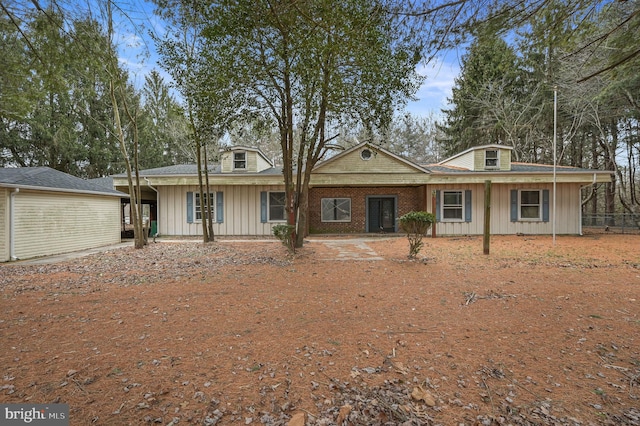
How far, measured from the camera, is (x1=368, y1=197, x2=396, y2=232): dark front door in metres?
14.2

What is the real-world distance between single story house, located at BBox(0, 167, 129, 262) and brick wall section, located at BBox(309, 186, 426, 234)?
813 cm

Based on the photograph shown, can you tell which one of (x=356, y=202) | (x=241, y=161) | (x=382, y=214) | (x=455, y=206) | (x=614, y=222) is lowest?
(x=614, y=222)

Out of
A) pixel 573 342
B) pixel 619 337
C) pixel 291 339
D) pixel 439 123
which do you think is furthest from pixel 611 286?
pixel 439 123

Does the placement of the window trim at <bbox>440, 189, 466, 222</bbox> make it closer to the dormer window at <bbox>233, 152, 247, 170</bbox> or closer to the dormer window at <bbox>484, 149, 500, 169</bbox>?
the dormer window at <bbox>484, 149, 500, 169</bbox>

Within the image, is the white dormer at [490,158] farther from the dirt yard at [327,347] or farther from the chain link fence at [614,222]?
the dirt yard at [327,347]

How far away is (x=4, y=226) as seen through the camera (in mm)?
7785

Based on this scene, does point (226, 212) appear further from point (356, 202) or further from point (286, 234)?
point (286, 234)

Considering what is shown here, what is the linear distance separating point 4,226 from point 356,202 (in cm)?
1173

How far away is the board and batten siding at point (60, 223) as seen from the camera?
816 centimetres

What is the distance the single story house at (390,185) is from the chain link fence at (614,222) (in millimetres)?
4460

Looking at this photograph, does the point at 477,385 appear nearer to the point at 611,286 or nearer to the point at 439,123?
the point at 611,286
